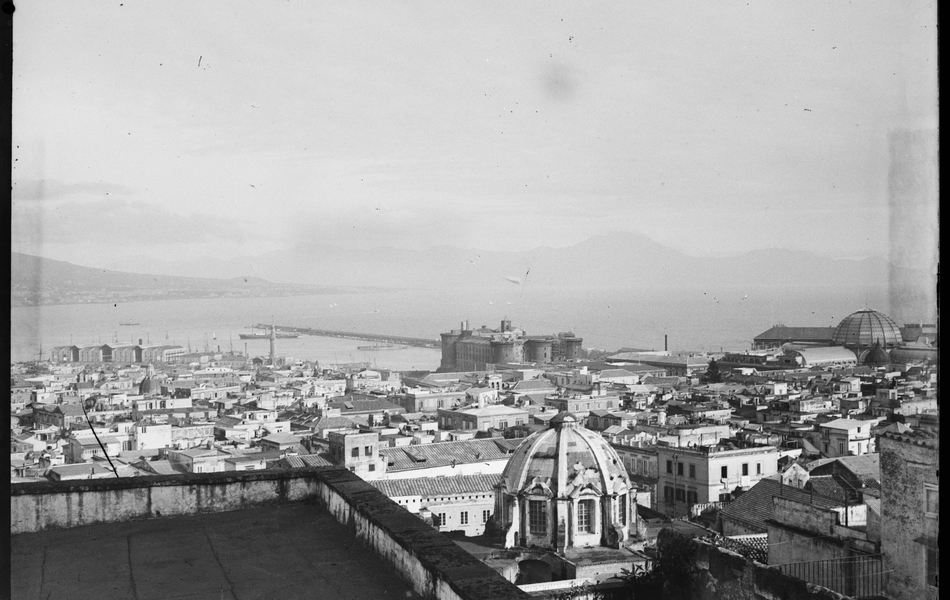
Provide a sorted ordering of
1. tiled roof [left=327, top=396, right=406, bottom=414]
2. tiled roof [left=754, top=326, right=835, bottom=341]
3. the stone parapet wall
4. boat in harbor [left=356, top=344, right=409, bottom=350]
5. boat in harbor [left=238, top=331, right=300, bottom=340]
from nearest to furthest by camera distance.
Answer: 1. the stone parapet wall
2. tiled roof [left=327, top=396, right=406, bottom=414]
3. boat in harbor [left=238, top=331, right=300, bottom=340]
4. tiled roof [left=754, top=326, right=835, bottom=341]
5. boat in harbor [left=356, top=344, right=409, bottom=350]

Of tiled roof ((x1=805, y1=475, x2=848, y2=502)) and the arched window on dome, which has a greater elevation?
tiled roof ((x1=805, y1=475, x2=848, y2=502))

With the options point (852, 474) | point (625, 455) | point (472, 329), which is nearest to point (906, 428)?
point (852, 474)

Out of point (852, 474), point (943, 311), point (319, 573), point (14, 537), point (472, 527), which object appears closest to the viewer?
Answer: point (943, 311)

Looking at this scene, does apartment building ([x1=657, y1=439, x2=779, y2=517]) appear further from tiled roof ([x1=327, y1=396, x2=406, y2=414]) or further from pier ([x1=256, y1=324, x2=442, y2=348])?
pier ([x1=256, y1=324, x2=442, y2=348])

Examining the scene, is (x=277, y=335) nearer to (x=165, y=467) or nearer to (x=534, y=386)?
(x=534, y=386)

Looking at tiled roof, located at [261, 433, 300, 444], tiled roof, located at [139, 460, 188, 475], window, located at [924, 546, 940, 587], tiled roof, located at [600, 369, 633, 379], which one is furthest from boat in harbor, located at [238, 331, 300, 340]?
window, located at [924, 546, 940, 587]

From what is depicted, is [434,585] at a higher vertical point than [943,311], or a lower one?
lower

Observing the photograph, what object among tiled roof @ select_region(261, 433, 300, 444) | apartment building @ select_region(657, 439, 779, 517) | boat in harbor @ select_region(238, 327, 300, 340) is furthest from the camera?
boat in harbor @ select_region(238, 327, 300, 340)

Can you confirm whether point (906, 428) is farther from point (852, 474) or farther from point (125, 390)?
point (125, 390)
